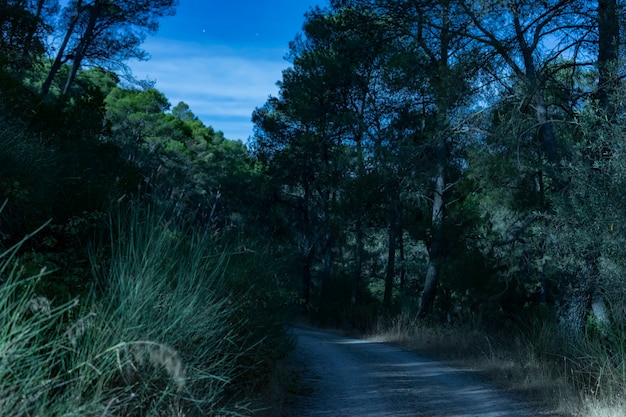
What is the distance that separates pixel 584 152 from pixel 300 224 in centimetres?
2556

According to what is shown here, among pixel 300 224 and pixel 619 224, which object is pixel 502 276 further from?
pixel 300 224

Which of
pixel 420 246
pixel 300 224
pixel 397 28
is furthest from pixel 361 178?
pixel 420 246

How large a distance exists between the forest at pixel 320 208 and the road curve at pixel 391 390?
990 mm

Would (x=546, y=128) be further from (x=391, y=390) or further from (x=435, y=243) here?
(x=435, y=243)

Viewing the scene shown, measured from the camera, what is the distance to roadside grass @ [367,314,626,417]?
7.94 m

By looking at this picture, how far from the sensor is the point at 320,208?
34875 mm

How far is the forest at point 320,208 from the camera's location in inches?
180

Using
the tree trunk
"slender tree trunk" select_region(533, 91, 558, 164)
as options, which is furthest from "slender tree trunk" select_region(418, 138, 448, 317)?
the tree trunk

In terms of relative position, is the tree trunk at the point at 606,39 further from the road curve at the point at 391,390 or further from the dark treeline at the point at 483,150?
the road curve at the point at 391,390

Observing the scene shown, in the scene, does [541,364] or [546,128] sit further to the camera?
[546,128]

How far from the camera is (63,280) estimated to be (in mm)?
5582

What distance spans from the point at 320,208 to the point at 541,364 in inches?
958

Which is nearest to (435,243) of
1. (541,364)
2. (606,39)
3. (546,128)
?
(546,128)

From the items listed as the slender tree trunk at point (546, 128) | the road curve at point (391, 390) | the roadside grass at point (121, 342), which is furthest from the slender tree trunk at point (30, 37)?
the slender tree trunk at point (546, 128)
